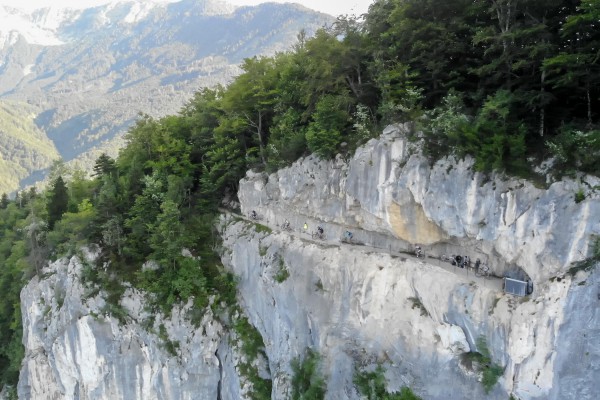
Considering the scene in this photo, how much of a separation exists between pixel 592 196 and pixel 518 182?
9.75ft

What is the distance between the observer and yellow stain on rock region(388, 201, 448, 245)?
2339 centimetres

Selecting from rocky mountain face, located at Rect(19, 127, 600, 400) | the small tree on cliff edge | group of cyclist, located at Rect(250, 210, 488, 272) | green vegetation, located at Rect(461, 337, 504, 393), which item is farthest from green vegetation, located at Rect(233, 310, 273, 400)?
the small tree on cliff edge

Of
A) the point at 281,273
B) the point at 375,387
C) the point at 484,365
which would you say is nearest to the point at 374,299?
the point at 375,387

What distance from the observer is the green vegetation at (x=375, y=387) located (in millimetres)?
22667

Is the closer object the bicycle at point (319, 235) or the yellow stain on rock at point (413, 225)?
the yellow stain on rock at point (413, 225)

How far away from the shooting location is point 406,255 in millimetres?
24906

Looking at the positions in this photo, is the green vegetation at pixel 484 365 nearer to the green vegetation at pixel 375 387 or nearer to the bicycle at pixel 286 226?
the green vegetation at pixel 375 387

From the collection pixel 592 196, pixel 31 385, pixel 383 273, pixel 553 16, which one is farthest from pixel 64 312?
pixel 553 16

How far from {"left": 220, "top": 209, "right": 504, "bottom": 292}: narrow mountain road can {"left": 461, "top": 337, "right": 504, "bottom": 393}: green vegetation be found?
2.73 metres

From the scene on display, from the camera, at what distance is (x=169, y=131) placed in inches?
1613

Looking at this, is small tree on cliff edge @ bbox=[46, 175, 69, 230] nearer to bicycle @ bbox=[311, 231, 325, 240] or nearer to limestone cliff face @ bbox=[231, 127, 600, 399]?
limestone cliff face @ bbox=[231, 127, 600, 399]

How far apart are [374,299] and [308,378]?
7087 millimetres

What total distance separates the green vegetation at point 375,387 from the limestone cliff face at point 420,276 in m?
0.54

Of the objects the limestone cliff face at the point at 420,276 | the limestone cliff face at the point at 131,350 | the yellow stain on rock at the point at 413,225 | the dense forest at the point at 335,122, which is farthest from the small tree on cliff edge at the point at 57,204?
the yellow stain on rock at the point at 413,225
